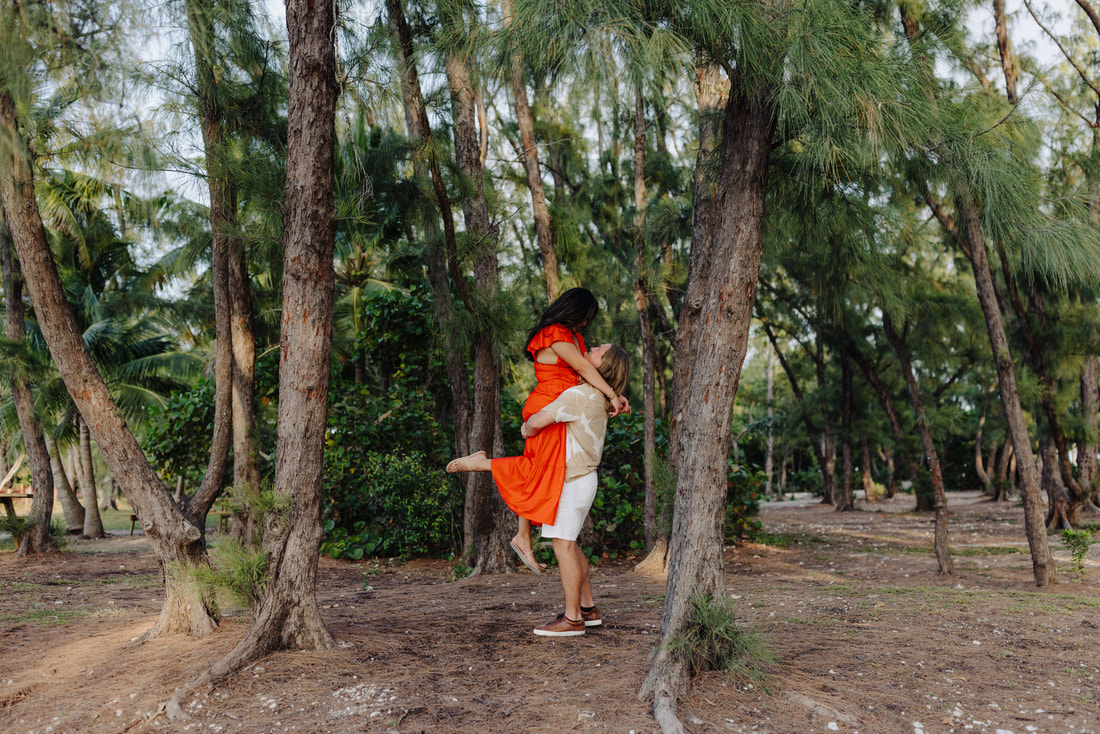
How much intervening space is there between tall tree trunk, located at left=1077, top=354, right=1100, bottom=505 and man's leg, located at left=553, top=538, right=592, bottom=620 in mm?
Answer: 9875

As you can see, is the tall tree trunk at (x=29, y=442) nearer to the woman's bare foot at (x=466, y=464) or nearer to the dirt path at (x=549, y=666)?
the dirt path at (x=549, y=666)

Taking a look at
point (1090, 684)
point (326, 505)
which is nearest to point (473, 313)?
point (326, 505)

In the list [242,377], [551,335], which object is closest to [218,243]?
[242,377]

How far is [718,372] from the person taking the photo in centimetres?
342

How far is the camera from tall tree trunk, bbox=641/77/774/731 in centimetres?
332

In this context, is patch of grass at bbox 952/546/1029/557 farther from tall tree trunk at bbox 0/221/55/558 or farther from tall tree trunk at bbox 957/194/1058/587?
tall tree trunk at bbox 0/221/55/558

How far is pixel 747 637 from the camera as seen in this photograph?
3.30 m

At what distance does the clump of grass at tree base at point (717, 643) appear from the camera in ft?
10.5

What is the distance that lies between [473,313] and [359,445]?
10.4 ft

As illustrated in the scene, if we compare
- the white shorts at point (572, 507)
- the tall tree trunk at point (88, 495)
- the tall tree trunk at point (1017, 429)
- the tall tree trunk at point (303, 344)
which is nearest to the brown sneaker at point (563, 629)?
the white shorts at point (572, 507)

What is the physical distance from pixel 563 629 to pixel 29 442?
27.4 ft

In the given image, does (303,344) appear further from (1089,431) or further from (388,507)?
(1089,431)

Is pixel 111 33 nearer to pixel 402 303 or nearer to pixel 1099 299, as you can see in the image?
pixel 402 303

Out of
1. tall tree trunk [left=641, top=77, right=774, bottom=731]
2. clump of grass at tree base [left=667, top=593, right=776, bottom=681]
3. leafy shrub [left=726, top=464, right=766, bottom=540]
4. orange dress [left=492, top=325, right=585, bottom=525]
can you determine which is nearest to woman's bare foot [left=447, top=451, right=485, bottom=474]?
orange dress [left=492, top=325, right=585, bottom=525]
